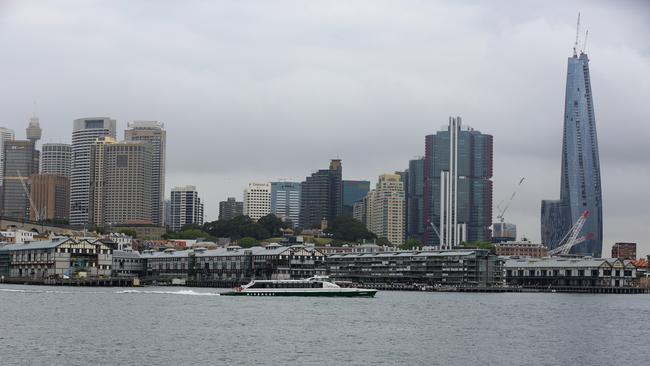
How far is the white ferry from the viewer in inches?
5074

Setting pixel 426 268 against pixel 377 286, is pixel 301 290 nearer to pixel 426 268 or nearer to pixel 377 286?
pixel 377 286

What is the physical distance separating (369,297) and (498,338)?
55705mm

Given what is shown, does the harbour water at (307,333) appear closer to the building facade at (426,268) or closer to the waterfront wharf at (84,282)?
the waterfront wharf at (84,282)

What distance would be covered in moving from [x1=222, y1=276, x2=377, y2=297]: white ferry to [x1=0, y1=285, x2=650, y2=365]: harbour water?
12.6 m

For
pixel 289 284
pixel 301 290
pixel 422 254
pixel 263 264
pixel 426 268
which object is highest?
pixel 422 254

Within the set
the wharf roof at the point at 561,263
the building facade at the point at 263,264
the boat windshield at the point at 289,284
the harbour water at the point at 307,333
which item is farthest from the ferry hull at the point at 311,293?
the wharf roof at the point at 561,263

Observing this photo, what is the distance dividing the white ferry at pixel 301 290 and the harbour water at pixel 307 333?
12.6 meters

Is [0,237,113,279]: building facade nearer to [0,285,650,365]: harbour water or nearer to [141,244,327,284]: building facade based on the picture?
[141,244,327,284]: building facade

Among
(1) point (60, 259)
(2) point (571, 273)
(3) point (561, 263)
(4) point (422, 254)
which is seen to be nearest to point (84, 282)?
(1) point (60, 259)

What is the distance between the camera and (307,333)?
76.4 m

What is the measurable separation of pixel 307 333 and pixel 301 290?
53073mm

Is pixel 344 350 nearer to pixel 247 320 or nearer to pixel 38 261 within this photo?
pixel 247 320

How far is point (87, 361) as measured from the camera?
58.4m

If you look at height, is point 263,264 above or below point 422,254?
below
